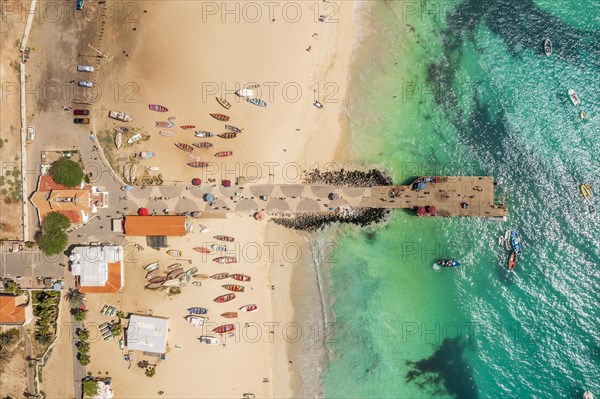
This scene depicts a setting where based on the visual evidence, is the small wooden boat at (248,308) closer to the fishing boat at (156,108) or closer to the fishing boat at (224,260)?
the fishing boat at (224,260)

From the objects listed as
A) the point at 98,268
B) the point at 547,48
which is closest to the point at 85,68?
the point at 98,268

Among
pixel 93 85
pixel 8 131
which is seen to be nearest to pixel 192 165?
pixel 93 85

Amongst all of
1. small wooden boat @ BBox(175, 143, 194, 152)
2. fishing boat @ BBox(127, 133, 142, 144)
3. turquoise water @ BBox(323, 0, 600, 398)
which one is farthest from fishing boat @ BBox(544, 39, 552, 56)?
fishing boat @ BBox(127, 133, 142, 144)

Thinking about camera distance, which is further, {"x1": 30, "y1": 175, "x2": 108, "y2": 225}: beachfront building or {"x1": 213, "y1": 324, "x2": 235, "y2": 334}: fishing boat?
{"x1": 213, "y1": 324, "x2": 235, "y2": 334}: fishing boat

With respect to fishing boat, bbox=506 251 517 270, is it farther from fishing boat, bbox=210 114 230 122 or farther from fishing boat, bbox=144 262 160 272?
fishing boat, bbox=144 262 160 272

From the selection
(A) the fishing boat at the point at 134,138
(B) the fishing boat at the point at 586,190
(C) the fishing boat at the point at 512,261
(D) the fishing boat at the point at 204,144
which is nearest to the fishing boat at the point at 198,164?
(D) the fishing boat at the point at 204,144

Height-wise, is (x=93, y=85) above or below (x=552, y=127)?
above

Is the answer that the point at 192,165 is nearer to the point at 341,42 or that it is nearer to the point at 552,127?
the point at 341,42

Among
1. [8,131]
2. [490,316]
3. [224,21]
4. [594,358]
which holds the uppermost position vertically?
[224,21]
